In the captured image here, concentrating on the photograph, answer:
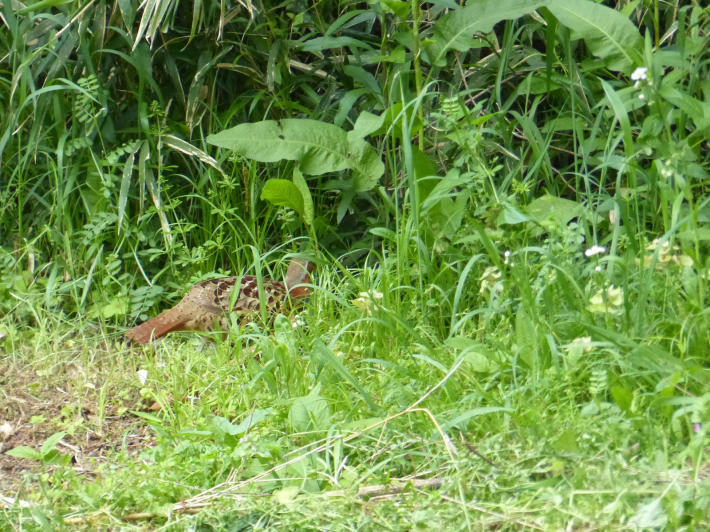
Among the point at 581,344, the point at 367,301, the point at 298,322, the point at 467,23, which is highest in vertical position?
the point at 467,23

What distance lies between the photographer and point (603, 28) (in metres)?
3.21

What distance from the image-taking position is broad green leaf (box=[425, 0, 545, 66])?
131 inches

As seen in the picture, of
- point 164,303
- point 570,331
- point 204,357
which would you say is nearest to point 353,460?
point 570,331

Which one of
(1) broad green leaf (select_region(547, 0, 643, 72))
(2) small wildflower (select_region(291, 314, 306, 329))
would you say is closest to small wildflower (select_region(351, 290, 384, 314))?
(2) small wildflower (select_region(291, 314, 306, 329))

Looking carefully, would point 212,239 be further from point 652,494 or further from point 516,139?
point 652,494

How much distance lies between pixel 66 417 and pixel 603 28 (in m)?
2.31

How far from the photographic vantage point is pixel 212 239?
3840mm

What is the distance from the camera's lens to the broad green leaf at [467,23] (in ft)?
10.9

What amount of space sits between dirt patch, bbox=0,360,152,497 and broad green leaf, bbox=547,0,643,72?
6.68 feet

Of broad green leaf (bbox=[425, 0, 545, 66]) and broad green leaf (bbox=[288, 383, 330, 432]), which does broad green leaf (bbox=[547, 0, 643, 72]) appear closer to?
broad green leaf (bbox=[425, 0, 545, 66])

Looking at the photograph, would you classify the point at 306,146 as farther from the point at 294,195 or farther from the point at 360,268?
the point at 360,268

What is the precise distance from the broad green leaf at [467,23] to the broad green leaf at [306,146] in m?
0.46

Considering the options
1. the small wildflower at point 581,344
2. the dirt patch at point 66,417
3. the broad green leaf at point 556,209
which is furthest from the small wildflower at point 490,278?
the dirt patch at point 66,417

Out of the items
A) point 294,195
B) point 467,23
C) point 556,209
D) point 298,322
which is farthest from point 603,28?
point 298,322
